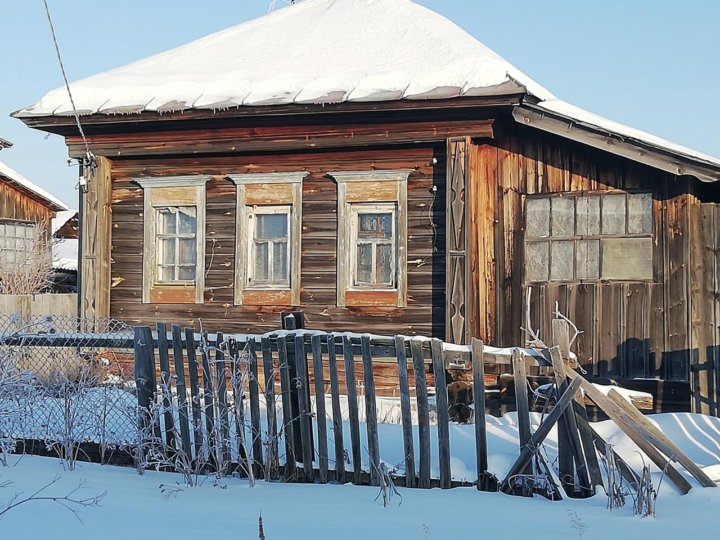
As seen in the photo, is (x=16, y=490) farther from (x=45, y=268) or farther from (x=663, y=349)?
(x=45, y=268)

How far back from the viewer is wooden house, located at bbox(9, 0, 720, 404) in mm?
10172

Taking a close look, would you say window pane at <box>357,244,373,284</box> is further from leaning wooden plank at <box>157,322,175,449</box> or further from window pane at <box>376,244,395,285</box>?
leaning wooden plank at <box>157,322,175,449</box>

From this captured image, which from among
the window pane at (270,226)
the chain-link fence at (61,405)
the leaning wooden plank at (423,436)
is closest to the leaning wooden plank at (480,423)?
the leaning wooden plank at (423,436)

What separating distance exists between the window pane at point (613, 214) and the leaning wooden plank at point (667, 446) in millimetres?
5049

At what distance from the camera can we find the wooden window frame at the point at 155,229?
1193 centimetres

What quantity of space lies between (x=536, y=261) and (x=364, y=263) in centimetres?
225

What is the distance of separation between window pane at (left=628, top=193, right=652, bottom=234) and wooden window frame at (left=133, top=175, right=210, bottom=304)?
5644 millimetres

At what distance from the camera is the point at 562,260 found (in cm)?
1059

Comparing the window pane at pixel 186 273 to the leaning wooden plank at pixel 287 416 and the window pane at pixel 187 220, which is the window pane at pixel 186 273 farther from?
the leaning wooden plank at pixel 287 416

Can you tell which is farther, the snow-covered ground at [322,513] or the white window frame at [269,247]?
the white window frame at [269,247]

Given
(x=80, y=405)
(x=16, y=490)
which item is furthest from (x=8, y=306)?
(x=16, y=490)

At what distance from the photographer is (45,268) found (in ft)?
86.2

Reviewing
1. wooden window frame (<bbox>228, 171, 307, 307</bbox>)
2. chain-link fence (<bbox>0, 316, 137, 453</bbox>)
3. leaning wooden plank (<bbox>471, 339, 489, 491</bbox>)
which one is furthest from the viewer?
wooden window frame (<bbox>228, 171, 307, 307</bbox>)

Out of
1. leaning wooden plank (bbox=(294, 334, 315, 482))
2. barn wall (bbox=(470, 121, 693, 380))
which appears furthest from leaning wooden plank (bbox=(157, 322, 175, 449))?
barn wall (bbox=(470, 121, 693, 380))
